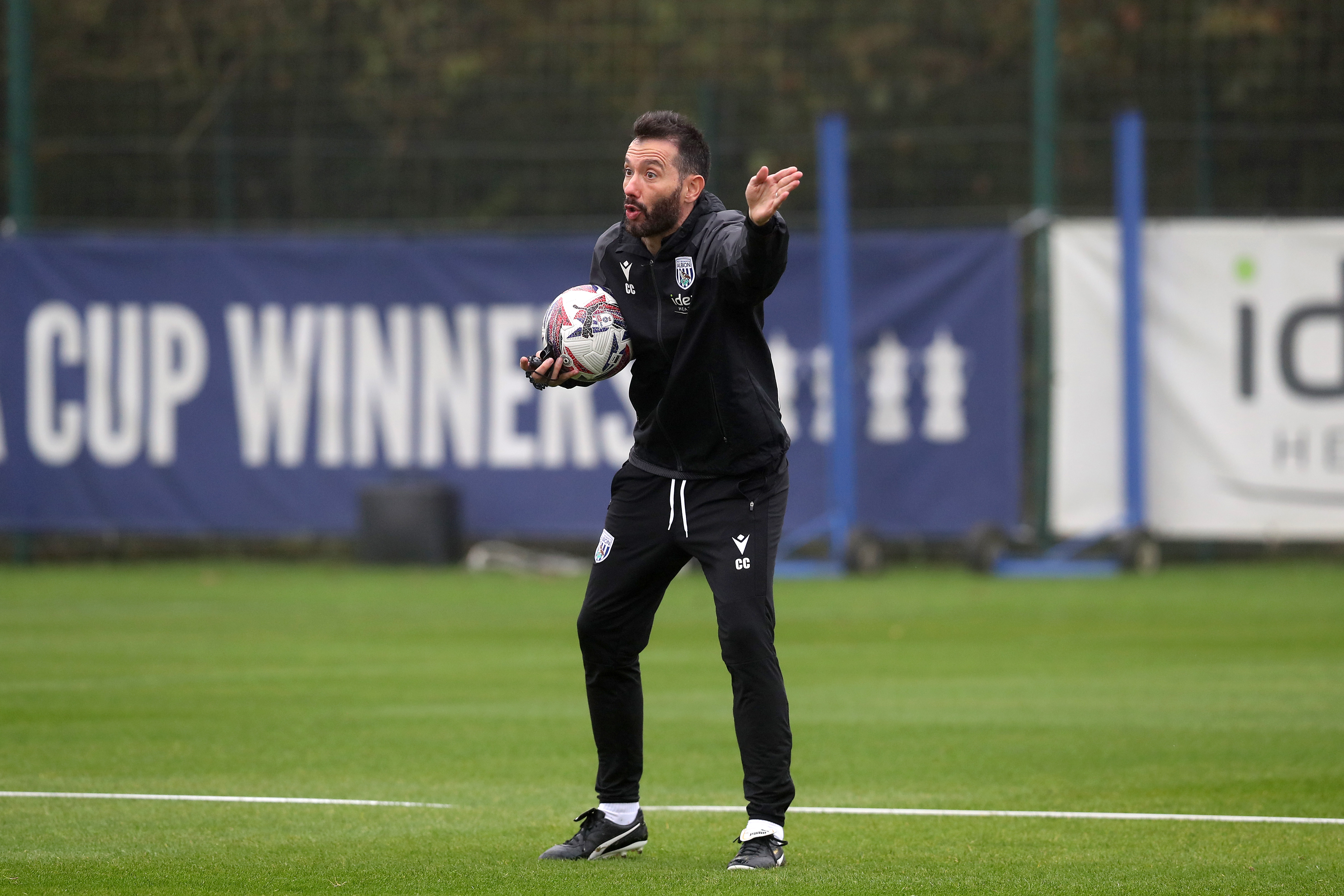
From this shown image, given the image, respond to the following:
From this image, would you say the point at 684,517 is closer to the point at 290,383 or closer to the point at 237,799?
the point at 237,799

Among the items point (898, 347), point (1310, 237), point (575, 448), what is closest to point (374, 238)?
point (575, 448)

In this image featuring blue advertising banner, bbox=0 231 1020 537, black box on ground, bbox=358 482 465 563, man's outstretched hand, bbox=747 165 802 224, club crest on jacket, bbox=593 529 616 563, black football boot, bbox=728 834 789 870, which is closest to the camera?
man's outstretched hand, bbox=747 165 802 224

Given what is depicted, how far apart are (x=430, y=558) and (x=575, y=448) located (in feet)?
5.11

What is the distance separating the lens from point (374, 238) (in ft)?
57.6

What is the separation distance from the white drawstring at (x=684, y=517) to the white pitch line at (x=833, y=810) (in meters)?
1.37

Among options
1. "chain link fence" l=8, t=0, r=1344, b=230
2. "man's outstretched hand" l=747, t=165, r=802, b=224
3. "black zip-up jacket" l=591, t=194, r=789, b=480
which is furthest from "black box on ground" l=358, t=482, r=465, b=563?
"man's outstretched hand" l=747, t=165, r=802, b=224

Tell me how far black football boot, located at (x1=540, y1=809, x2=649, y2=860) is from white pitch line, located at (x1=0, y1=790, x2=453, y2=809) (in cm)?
98

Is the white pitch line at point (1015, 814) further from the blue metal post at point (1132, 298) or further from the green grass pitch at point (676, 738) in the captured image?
the blue metal post at point (1132, 298)

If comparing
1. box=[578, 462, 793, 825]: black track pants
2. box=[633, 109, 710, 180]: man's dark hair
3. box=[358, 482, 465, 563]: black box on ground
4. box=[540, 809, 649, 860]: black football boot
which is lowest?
box=[358, 482, 465, 563]: black box on ground

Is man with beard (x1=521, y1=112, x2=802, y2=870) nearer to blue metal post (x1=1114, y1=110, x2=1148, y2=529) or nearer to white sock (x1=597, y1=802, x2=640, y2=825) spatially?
white sock (x1=597, y1=802, x2=640, y2=825)

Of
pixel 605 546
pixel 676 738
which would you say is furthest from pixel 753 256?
pixel 676 738

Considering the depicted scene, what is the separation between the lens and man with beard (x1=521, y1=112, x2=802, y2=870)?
19.2ft

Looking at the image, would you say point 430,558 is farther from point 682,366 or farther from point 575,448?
point 682,366

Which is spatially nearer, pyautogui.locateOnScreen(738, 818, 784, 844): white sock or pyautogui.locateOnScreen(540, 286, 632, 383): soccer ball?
pyautogui.locateOnScreen(738, 818, 784, 844): white sock
